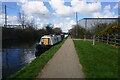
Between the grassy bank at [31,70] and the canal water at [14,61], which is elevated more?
the grassy bank at [31,70]

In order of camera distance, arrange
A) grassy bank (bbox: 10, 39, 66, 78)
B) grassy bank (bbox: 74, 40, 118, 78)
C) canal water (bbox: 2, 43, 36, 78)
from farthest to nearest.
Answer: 1. canal water (bbox: 2, 43, 36, 78)
2. grassy bank (bbox: 10, 39, 66, 78)
3. grassy bank (bbox: 74, 40, 118, 78)

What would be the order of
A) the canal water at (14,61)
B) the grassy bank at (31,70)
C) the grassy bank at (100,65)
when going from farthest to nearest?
the canal water at (14,61) → the grassy bank at (31,70) → the grassy bank at (100,65)

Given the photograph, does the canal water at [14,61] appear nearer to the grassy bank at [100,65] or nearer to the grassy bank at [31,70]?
the grassy bank at [31,70]

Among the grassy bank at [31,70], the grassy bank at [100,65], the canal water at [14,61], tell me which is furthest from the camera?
the canal water at [14,61]

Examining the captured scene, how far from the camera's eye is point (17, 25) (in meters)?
56.4

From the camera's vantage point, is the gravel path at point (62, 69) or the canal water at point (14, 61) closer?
the gravel path at point (62, 69)

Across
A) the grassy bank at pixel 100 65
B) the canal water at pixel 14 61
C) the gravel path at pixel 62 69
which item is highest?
the grassy bank at pixel 100 65

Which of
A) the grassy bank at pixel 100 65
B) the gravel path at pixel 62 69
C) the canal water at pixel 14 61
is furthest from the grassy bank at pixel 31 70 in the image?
the grassy bank at pixel 100 65

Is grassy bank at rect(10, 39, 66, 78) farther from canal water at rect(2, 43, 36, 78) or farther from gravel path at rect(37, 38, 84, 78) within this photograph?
canal water at rect(2, 43, 36, 78)

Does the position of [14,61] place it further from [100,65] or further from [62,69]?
[100,65]

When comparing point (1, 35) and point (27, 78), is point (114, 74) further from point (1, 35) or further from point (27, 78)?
point (1, 35)

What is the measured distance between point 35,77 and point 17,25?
173 feet

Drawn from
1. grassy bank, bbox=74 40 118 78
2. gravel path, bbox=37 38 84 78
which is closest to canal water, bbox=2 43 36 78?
gravel path, bbox=37 38 84 78

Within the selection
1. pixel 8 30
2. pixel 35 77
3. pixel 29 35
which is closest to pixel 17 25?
pixel 29 35
